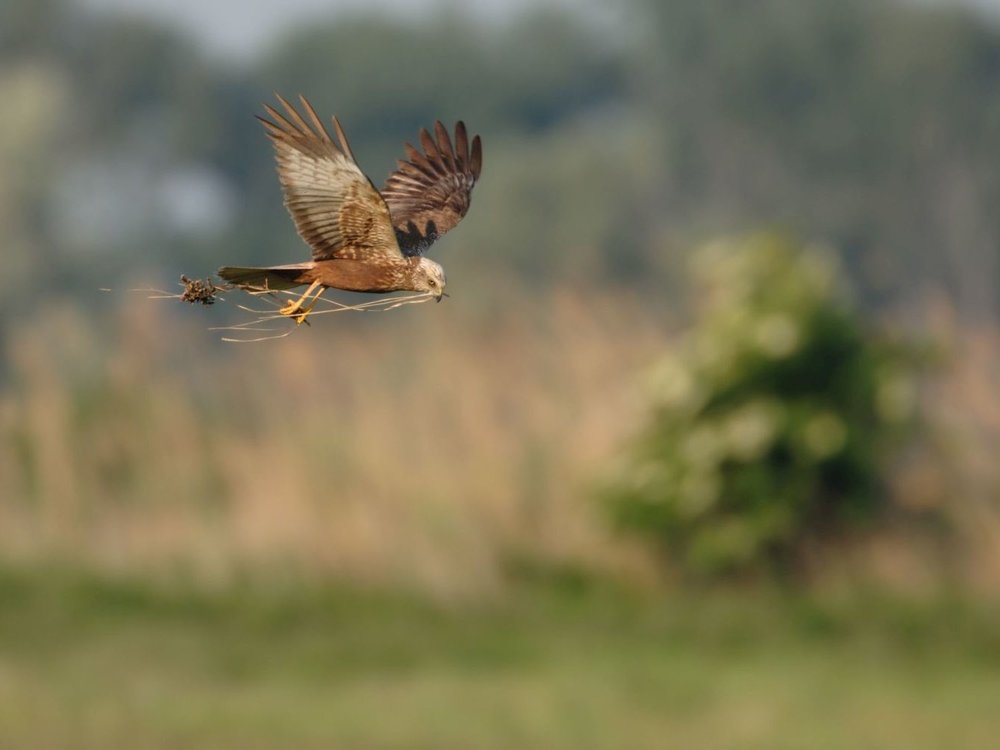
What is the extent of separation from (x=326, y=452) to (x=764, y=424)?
2654 millimetres

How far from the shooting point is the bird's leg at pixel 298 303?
5.37 ft

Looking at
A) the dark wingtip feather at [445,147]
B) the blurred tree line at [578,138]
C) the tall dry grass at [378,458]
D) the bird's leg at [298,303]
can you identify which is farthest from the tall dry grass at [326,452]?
the blurred tree line at [578,138]

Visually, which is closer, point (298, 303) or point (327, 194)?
point (298, 303)

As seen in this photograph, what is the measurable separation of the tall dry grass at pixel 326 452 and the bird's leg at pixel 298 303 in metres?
9.93

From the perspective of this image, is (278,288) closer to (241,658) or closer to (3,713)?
(3,713)

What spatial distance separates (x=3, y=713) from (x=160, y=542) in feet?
6.71

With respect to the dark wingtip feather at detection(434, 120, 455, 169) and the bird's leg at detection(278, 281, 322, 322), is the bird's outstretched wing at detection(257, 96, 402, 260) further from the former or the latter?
the dark wingtip feather at detection(434, 120, 455, 169)

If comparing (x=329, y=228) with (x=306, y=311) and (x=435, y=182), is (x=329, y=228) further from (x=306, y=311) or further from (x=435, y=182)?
(x=435, y=182)

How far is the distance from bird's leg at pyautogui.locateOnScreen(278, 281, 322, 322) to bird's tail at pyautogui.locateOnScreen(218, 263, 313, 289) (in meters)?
0.02

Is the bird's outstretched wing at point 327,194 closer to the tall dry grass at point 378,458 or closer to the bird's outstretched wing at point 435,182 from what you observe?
the bird's outstretched wing at point 435,182

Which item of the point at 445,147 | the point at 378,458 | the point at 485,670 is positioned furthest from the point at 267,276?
the point at 378,458

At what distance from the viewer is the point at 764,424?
11.4 metres

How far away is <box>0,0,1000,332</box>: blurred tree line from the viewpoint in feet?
110

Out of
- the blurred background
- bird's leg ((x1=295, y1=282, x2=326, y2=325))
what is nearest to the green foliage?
the blurred background
